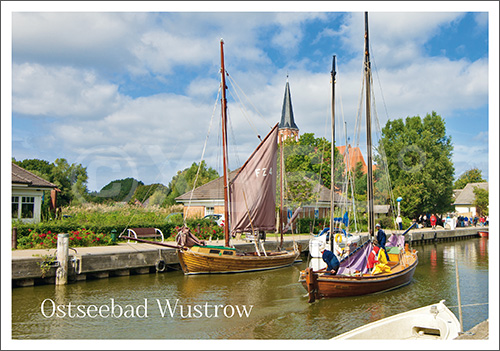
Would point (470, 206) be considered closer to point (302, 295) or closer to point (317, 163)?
point (317, 163)

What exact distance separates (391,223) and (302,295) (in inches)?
1129

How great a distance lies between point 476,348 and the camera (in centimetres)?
639

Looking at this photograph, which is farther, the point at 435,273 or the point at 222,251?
the point at 435,273

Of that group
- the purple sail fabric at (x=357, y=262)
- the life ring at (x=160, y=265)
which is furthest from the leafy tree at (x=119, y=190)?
the purple sail fabric at (x=357, y=262)

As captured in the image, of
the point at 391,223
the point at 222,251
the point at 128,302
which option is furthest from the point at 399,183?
the point at 128,302

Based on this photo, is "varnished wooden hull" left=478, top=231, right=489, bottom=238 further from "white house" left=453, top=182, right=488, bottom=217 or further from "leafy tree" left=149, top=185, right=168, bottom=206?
"leafy tree" left=149, top=185, right=168, bottom=206

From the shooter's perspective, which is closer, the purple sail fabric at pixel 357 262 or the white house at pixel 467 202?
the purple sail fabric at pixel 357 262

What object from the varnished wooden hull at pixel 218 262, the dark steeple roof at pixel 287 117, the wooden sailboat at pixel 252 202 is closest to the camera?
the varnished wooden hull at pixel 218 262

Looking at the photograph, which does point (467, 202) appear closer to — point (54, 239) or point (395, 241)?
point (395, 241)

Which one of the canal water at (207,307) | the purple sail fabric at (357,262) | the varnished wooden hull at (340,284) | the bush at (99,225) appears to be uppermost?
the bush at (99,225)

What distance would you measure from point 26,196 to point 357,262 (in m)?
19.7

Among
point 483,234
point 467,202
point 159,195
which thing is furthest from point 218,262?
point 467,202

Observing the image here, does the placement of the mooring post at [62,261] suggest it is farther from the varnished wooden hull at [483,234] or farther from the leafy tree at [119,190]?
the varnished wooden hull at [483,234]

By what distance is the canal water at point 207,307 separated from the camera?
394 inches
